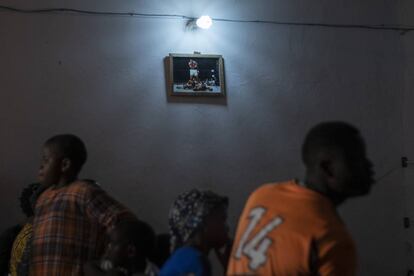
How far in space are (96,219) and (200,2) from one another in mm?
2508

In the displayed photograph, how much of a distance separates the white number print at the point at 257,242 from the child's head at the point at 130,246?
68 cm

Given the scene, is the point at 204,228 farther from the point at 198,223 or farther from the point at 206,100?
the point at 206,100

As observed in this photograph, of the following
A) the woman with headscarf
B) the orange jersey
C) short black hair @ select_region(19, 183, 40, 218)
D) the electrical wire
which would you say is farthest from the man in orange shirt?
the electrical wire

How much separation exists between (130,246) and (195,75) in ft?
7.49

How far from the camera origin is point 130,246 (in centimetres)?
229

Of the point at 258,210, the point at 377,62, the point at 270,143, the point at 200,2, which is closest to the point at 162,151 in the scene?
the point at 270,143

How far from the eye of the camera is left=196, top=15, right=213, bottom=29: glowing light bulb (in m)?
4.30

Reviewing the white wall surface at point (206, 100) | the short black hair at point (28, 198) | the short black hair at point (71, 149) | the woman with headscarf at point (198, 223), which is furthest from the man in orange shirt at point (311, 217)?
the white wall surface at point (206, 100)

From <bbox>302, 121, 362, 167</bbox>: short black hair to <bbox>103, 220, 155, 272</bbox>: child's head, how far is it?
91 cm

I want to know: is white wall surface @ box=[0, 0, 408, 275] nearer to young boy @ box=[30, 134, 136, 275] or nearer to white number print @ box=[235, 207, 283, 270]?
young boy @ box=[30, 134, 136, 275]

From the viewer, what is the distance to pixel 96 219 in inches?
98.9

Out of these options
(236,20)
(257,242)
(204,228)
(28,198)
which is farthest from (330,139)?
→ (236,20)

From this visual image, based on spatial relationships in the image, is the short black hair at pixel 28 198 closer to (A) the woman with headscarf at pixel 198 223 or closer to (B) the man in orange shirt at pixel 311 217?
(A) the woman with headscarf at pixel 198 223

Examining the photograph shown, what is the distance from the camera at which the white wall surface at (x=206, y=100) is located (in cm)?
403
